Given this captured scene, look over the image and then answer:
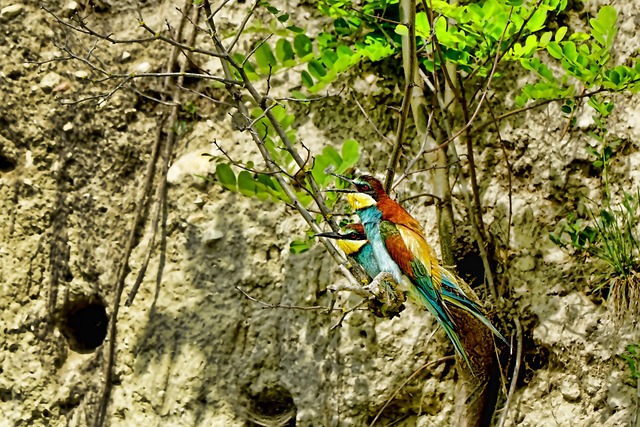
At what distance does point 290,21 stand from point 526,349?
1.51 m

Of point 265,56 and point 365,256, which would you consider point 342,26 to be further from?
point 365,256

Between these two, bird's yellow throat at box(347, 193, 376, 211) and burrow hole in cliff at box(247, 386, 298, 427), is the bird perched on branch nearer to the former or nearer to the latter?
bird's yellow throat at box(347, 193, 376, 211)

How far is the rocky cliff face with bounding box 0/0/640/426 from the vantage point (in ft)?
8.50

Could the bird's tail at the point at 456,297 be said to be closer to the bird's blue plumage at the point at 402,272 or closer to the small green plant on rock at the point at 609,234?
the bird's blue plumage at the point at 402,272

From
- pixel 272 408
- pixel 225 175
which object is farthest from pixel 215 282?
pixel 225 175

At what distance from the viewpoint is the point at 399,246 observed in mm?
2006

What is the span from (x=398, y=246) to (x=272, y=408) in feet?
3.83

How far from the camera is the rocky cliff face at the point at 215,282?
102 inches

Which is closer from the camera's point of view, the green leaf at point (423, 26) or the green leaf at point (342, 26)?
the green leaf at point (423, 26)

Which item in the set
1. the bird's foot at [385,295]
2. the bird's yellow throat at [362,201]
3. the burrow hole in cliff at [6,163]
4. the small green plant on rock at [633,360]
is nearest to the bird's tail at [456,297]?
the bird's foot at [385,295]

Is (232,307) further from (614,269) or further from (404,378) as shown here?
(614,269)

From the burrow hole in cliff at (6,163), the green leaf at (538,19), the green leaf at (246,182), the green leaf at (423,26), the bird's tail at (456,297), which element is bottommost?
the bird's tail at (456,297)

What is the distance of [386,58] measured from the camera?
299 cm

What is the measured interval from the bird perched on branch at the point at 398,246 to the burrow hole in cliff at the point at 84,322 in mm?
1513
